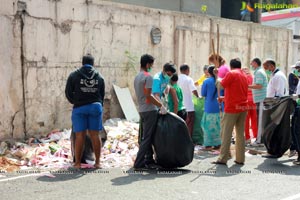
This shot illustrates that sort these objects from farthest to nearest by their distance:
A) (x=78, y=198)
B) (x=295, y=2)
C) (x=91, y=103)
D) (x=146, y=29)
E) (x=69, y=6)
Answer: (x=295, y=2) < (x=146, y=29) < (x=69, y=6) < (x=91, y=103) < (x=78, y=198)

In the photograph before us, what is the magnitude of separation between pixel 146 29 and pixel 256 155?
184 inches

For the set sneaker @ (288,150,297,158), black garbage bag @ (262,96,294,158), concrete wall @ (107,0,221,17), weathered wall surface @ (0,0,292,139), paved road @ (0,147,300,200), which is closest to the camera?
paved road @ (0,147,300,200)

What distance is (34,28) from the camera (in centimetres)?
866

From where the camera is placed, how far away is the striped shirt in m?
8.94

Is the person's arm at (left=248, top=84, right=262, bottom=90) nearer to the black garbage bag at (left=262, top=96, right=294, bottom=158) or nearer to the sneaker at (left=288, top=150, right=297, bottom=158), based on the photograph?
the black garbage bag at (left=262, top=96, right=294, bottom=158)

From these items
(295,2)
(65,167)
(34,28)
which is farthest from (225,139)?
(295,2)

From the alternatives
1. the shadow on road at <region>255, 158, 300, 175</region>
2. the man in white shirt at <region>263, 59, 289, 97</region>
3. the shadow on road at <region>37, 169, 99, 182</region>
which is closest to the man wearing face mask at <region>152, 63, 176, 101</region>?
the shadow on road at <region>37, 169, 99, 182</region>

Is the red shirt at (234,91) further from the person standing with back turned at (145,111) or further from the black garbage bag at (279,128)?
the person standing with back turned at (145,111)

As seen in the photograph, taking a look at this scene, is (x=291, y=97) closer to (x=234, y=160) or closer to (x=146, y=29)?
(x=234, y=160)

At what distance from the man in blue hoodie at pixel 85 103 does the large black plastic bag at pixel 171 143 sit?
990mm

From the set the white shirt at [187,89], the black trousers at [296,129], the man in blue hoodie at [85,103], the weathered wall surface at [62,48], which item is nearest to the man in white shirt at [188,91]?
the white shirt at [187,89]

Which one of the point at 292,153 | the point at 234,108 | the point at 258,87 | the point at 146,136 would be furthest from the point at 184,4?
the point at 146,136

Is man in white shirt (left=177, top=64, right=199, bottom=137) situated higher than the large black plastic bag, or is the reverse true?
man in white shirt (left=177, top=64, right=199, bottom=137)

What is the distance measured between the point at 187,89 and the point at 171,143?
2.68 metres
